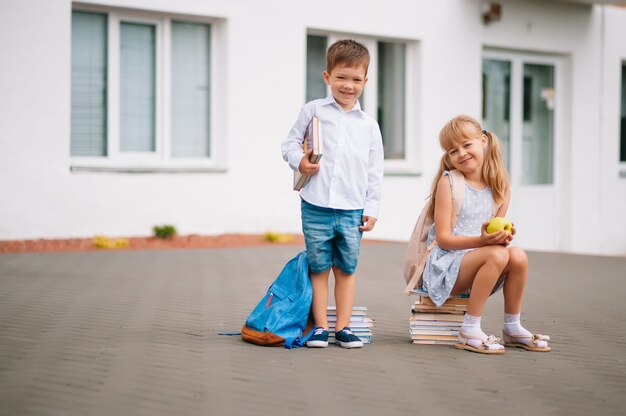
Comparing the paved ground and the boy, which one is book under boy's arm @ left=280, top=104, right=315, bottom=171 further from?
the paved ground

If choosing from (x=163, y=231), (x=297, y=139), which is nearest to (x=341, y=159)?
(x=297, y=139)

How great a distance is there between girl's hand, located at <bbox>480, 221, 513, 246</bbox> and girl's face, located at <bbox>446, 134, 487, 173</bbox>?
0.45 m

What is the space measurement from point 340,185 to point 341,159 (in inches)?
6.0

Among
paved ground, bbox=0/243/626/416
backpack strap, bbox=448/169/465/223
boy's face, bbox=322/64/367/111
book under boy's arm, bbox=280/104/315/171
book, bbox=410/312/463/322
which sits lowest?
paved ground, bbox=0/243/626/416

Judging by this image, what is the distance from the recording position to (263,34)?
12.8 m

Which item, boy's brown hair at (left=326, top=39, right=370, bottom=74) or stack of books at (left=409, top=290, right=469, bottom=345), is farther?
stack of books at (left=409, top=290, right=469, bottom=345)

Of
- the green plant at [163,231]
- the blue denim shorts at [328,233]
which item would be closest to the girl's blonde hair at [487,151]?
the blue denim shorts at [328,233]

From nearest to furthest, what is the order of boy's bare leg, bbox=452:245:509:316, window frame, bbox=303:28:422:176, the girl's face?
boy's bare leg, bbox=452:245:509:316 < the girl's face < window frame, bbox=303:28:422:176

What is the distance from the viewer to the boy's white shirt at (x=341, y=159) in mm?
5410

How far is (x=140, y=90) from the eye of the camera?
479 inches

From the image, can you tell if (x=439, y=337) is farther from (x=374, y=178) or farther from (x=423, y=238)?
(x=374, y=178)

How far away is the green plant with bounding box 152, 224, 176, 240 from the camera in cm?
1186

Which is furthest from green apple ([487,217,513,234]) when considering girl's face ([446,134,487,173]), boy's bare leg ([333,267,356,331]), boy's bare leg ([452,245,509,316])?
boy's bare leg ([333,267,356,331])

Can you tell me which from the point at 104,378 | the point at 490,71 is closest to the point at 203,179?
the point at 490,71
